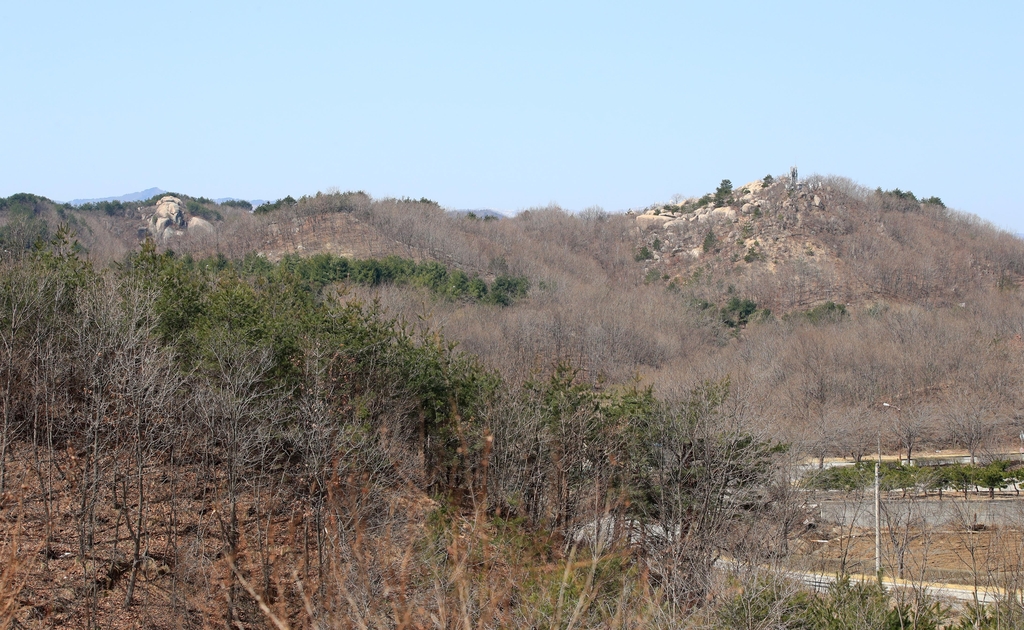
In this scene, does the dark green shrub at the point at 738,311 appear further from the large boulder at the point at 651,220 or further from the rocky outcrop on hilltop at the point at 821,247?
the large boulder at the point at 651,220

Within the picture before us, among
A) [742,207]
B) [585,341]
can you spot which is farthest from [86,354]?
[742,207]

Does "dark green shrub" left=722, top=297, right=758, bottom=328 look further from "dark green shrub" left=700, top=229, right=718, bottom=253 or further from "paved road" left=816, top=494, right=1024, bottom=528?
"paved road" left=816, top=494, right=1024, bottom=528

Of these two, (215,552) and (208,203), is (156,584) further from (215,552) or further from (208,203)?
(208,203)

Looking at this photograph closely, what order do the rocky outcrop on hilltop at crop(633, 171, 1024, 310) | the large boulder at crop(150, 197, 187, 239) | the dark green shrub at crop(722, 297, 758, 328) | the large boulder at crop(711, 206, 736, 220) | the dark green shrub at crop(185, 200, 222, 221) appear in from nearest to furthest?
the dark green shrub at crop(722, 297, 758, 328) → the rocky outcrop on hilltop at crop(633, 171, 1024, 310) → the large boulder at crop(711, 206, 736, 220) → the large boulder at crop(150, 197, 187, 239) → the dark green shrub at crop(185, 200, 222, 221)

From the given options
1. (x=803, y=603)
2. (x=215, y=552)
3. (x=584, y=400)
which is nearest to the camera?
(x=803, y=603)

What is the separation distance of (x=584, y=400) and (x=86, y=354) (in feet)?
28.4

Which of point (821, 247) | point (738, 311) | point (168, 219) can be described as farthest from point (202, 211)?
point (821, 247)

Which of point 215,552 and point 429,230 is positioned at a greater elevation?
point 429,230

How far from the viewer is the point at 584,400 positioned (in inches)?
653

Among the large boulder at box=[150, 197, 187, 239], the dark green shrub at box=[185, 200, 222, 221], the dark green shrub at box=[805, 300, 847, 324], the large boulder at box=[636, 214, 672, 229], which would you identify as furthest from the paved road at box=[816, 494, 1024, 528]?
the dark green shrub at box=[185, 200, 222, 221]

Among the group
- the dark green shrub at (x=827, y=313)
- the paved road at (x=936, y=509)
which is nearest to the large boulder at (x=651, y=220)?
the dark green shrub at (x=827, y=313)

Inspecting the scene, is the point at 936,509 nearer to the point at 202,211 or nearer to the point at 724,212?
the point at 724,212

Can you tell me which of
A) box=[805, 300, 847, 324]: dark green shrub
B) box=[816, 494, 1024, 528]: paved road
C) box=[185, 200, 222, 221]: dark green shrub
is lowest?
box=[816, 494, 1024, 528]: paved road

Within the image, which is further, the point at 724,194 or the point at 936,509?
the point at 724,194
